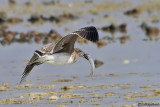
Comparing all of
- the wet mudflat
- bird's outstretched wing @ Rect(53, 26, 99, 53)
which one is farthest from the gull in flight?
the wet mudflat

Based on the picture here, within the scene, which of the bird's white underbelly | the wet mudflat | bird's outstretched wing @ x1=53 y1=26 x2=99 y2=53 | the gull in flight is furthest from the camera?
the wet mudflat

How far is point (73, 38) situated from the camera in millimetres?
10219

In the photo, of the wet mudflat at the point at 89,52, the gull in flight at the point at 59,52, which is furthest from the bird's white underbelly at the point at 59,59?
the wet mudflat at the point at 89,52

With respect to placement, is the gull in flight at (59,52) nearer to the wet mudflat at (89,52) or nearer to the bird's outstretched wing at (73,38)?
the bird's outstretched wing at (73,38)

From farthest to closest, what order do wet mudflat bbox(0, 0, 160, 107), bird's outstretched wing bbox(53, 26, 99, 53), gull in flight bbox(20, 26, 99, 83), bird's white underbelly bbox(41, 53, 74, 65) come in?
wet mudflat bbox(0, 0, 160, 107), bird's white underbelly bbox(41, 53, 74, 65), gull in flight bbox(20, 26, 99, 83), bird's outstretched wing bbox(53, 26, 99, 53)

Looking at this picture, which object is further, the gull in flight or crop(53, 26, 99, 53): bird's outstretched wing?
the gull in flight

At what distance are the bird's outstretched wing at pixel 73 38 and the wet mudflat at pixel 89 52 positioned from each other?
79cm

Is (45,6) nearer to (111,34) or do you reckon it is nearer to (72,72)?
(111,34)

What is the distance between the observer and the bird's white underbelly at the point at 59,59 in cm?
1033

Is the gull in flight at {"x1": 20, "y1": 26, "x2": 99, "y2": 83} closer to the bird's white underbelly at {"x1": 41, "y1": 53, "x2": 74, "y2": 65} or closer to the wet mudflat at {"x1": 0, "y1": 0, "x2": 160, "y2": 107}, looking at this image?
the bird's white underbelly at {"x1": 41, "y1": 53, "x2": 74, "y2": 65}

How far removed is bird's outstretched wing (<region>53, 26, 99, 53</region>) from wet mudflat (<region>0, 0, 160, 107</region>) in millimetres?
792

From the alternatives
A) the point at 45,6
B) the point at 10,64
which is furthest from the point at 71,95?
the point at 45,6

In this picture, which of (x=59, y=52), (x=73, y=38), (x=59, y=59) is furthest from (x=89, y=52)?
(x=73, y=38)

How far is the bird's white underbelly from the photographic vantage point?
1033 centimetres
